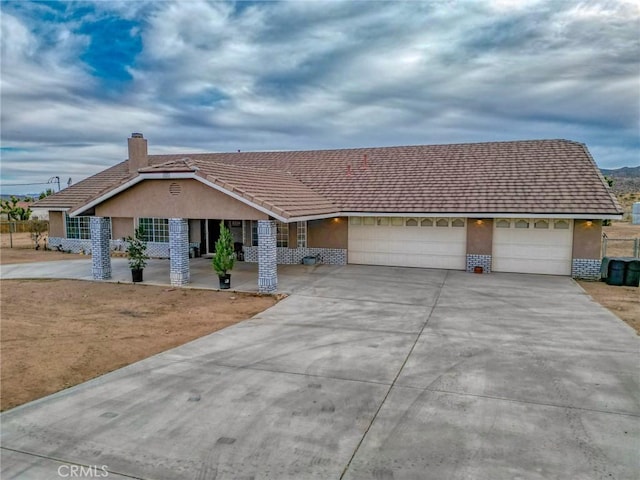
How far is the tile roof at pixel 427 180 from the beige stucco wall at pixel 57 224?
2.77 ft

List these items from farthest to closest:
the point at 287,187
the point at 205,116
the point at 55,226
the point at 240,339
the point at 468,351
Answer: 1. the point at 205,116
2. the point at 55,226
3. the point at 287,187
4. the point at 240,339
5. the point at 468,351

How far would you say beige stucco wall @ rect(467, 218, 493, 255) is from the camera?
18.0 metres

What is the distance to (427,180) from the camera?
20172 mm

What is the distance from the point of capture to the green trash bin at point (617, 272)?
1571cm

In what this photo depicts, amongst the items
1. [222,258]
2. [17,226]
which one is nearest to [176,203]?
[222,258]

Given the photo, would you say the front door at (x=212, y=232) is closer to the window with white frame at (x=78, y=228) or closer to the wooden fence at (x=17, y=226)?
the window with white frame at (x=78, y=228)

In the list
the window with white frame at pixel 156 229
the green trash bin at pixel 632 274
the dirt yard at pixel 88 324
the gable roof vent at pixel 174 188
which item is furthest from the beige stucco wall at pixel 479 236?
the window with white frame at pixel 156 229

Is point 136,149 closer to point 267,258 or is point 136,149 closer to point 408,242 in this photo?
point 267,258

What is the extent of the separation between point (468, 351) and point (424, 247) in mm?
10488

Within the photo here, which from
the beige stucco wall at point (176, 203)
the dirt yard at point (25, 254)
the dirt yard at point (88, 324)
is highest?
the beige stucco wall at point (176, 203)

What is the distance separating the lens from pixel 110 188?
16.4 meters

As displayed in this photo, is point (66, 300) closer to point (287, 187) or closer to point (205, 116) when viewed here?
point (287, 187)

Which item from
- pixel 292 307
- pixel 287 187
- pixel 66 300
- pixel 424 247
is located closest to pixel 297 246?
pixel 287 187

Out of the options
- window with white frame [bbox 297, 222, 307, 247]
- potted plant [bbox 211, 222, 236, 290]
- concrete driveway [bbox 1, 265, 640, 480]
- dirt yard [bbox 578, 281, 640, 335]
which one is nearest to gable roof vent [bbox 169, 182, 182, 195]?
potted plant [bbox 211, 222, 236, 290]
